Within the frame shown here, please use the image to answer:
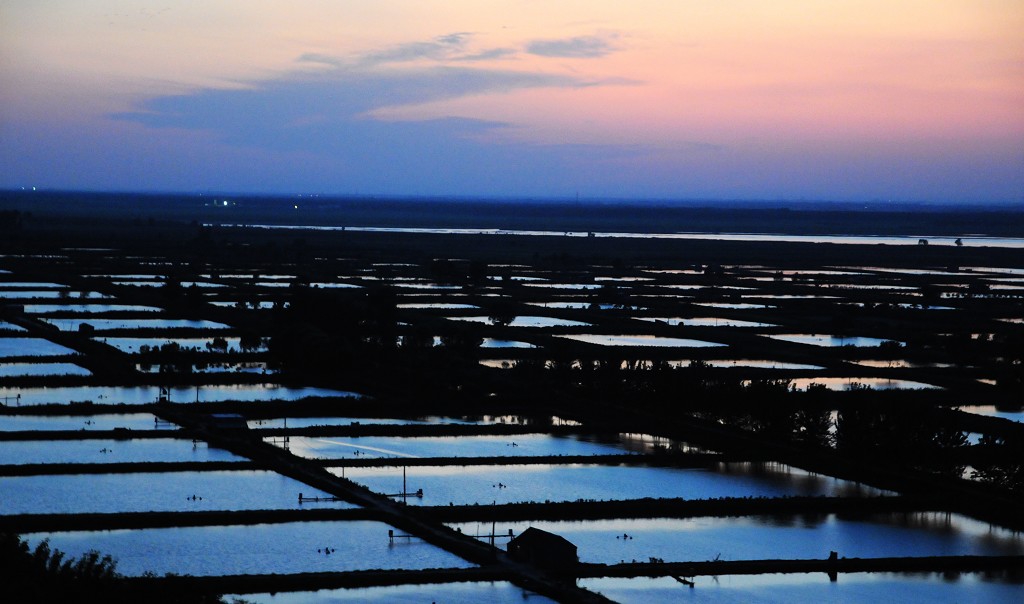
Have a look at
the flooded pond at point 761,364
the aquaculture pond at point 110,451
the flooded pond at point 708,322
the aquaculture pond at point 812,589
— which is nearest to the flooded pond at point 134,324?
the flooded pond at point 708,322

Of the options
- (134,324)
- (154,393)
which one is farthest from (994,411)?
(134,324)

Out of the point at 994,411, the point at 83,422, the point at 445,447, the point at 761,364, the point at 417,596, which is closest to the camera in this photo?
the point at 417,596

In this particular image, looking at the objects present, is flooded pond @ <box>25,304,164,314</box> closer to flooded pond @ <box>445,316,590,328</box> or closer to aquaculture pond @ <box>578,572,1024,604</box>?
flooded pond @ <box>445,316,590,328</box>

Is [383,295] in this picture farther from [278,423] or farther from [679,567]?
[679,567]

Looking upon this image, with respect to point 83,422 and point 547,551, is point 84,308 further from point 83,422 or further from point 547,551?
point 547,551

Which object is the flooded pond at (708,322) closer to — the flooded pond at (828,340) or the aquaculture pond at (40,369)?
the flooded pond at (828,340)

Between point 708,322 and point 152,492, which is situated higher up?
point 708,322

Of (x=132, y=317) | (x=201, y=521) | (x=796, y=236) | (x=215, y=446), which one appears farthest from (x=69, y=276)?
(x=796, y=236)
